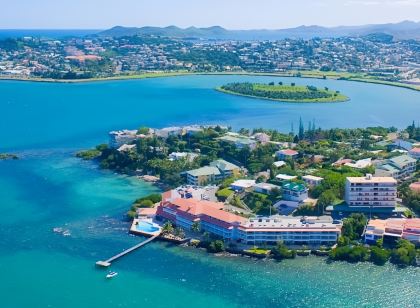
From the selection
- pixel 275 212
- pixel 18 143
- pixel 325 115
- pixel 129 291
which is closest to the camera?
pixel 129 291

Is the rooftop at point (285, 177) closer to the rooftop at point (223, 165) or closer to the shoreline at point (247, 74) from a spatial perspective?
the rooftop at point (223, 165)

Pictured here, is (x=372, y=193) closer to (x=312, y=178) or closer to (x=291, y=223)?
(x=312, y=178)

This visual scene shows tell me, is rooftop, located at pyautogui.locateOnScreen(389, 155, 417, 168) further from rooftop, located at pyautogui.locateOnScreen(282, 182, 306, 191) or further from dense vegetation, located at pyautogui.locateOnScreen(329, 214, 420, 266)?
dense vegetation, located at pyautogui.locateOnScreen(329, 214, 420, 266)

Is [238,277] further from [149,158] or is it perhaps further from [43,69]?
[43,69]

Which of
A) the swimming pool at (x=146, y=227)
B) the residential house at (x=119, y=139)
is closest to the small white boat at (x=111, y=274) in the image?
the swimming pool at (x=146, y=227)

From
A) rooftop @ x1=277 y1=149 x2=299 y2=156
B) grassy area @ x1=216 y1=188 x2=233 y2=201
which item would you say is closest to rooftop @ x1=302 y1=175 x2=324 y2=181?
grassy area @ x1=216 y1=188 x2=233 y2=201

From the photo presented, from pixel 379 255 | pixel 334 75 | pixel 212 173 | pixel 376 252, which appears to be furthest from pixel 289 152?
pixel 334 75

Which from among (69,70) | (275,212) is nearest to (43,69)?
(69,70)

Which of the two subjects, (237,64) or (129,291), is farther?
(237,64)
